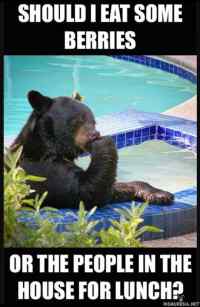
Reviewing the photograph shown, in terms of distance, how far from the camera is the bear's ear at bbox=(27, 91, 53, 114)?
20.3 ft

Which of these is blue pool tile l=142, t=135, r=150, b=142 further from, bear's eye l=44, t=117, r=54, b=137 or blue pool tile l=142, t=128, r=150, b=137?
bear's eye l=44, t=117, r=54, b=137

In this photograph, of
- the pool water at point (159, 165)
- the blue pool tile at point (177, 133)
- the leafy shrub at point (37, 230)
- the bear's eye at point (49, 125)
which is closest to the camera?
the leafy shrub at point (37, 230)

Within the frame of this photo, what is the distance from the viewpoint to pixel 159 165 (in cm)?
742

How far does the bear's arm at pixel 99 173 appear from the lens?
619cm

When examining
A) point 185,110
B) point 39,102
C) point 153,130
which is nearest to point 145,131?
point 153,130

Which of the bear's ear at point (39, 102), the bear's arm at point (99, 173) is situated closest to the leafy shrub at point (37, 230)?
the bear's arm at point (99, 173)

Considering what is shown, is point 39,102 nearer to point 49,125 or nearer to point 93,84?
point 49,125

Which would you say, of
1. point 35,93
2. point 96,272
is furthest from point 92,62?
point 96,272

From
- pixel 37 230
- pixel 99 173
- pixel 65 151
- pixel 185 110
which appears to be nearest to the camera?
pixel 37 230

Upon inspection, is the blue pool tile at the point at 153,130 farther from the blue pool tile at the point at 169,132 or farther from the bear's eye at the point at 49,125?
the bear's eye at the point at 49,125

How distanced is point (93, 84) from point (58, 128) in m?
1.25

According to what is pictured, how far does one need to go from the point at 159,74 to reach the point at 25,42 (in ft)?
6.24

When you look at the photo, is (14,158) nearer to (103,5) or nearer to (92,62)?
(103,5)

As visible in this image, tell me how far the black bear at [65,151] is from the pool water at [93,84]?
656 mm
